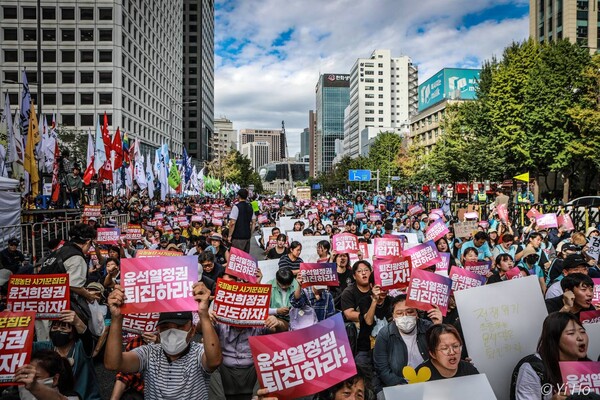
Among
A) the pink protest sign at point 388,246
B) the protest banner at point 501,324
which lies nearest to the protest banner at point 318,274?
the protest banner at point 501,324

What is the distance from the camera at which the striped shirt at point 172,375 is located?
12.3 ft

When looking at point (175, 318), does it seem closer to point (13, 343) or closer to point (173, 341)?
point (173, 341)

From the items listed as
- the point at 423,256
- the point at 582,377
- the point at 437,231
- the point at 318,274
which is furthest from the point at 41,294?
the point at 437,231

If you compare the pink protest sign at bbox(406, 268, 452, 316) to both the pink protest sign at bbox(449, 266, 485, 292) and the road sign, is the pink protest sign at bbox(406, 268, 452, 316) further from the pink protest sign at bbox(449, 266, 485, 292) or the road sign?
the road sign

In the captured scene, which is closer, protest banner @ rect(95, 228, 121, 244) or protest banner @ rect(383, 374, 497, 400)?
protest banner @ rect(383, 374, 497, 400)

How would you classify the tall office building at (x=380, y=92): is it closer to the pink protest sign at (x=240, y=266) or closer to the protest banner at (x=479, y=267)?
the protest banner at (x=479, y=267)

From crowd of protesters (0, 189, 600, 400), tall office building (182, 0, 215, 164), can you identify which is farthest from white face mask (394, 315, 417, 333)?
tall office building (182, 0, 215, 164)

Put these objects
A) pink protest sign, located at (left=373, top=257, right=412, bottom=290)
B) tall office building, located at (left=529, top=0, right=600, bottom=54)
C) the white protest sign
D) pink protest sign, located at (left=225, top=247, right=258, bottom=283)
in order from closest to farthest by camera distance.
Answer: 1. the white protest sign
2. pink protest sign, located at (left=373, top=257, right=412, bottom=290)
3. pink protest sign, located at (left=225, top=247, right=258, bottom=283)
4. tall office building, located at (left=529, top=0, right=600, bottom=54)

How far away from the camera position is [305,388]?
3385mm

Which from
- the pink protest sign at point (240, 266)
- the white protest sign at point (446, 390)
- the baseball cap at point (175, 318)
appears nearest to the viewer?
the white protest sign at point (446, 390)

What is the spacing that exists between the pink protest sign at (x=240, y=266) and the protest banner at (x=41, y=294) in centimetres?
206

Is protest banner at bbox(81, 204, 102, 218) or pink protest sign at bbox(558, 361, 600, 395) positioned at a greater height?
protest banner at bbox(81, 204, 102, 218)

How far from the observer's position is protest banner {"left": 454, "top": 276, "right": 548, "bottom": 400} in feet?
14.8

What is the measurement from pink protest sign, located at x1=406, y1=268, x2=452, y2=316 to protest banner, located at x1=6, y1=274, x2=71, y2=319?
3443mm
